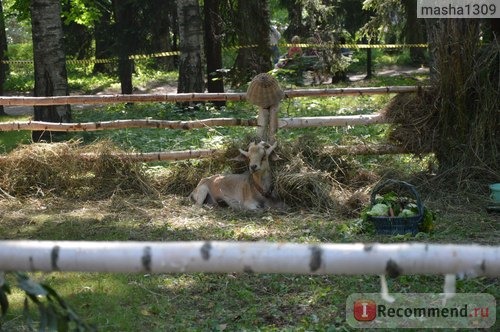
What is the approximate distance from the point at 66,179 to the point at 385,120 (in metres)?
3.92

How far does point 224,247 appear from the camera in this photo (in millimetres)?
2604

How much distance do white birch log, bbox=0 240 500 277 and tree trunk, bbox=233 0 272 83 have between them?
1365 centimetres

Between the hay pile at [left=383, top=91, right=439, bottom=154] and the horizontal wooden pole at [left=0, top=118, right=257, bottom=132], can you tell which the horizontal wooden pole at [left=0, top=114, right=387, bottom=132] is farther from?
the hay pile at [left=383, top=91, right=439, bottom=154]

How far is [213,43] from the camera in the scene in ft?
53.4

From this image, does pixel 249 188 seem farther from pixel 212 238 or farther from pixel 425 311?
pixel 425 311

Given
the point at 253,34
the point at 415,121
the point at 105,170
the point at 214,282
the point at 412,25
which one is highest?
the point at 412,25

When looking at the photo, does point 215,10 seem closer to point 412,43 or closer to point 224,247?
point 412,43

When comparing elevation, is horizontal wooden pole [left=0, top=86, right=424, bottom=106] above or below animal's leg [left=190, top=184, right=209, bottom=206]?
above

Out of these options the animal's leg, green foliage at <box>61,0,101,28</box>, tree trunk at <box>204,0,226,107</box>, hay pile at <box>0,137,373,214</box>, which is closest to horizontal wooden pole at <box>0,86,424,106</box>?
hay pile at <box>0,137,373,214</box>

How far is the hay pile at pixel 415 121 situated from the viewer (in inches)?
344

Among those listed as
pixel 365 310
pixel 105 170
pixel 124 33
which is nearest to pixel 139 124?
pixel 105 170

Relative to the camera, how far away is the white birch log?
2518mm

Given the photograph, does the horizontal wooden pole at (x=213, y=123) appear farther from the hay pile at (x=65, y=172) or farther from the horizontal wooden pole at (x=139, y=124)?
the hay pile at (x=65, y=172)

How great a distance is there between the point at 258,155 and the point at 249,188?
0.38 meters
